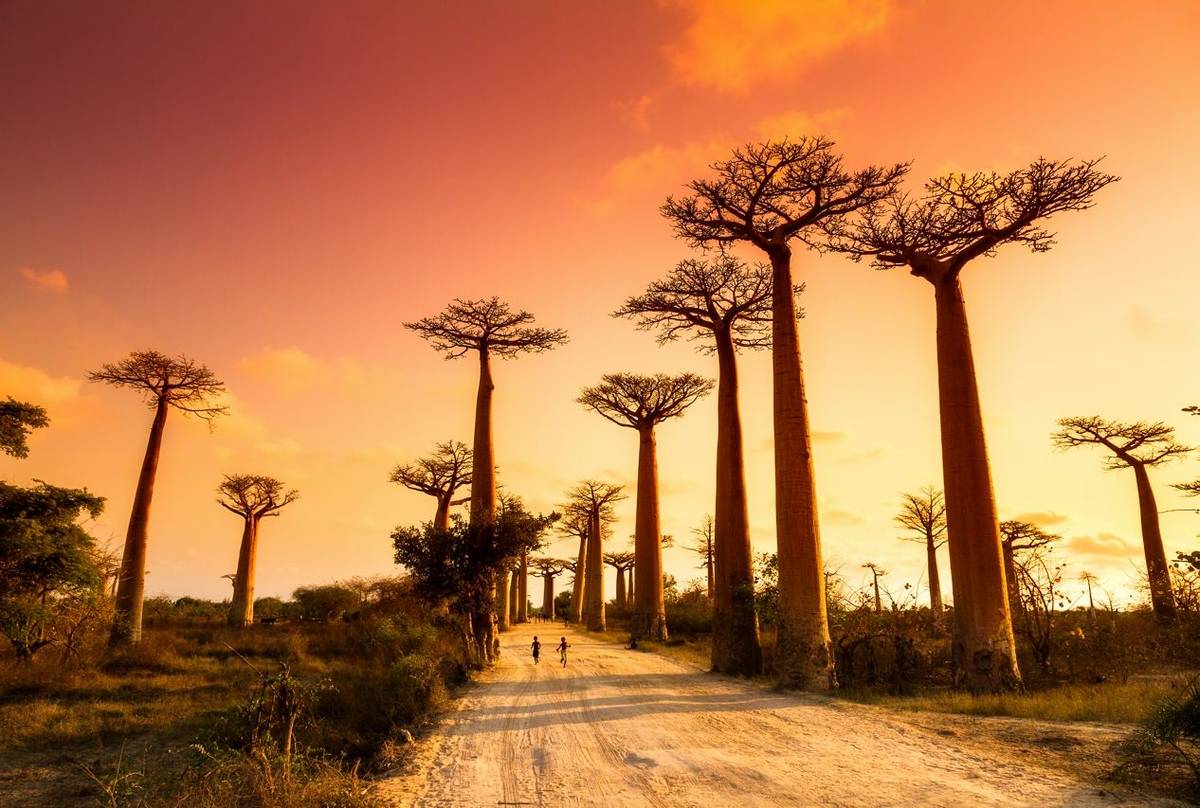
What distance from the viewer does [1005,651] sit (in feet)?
38.9

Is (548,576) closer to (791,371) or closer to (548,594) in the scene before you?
(548,594)

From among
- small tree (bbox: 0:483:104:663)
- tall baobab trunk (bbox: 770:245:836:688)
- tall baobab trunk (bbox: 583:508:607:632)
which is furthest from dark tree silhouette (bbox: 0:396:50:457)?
tall baobab trunk (bbox: 583:508:607:632)

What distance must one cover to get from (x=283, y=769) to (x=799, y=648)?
375 inches

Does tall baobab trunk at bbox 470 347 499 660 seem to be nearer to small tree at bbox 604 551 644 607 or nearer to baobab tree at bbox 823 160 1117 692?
baobab tree at bbox 823 160 1117 692

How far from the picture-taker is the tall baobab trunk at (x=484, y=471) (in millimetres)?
18514

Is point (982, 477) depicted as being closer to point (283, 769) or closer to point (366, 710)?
point (366, 710)

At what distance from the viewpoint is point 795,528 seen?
13.1 metres

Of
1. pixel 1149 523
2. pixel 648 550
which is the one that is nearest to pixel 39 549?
pixel 648 550

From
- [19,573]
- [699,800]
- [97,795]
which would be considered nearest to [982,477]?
[699,800]

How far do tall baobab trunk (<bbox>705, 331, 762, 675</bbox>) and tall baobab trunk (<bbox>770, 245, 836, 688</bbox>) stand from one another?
105 inches

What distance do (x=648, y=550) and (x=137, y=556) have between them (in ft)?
60.4

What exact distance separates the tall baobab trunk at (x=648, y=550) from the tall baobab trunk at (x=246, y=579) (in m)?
17.8

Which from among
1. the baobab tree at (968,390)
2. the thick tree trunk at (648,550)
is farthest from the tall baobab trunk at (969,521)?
the thick tree trunk at (648,550)

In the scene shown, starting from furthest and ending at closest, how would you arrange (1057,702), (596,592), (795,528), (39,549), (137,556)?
(596,592) → (137,556) → (795,528) → (39,549) → (1057,702)
